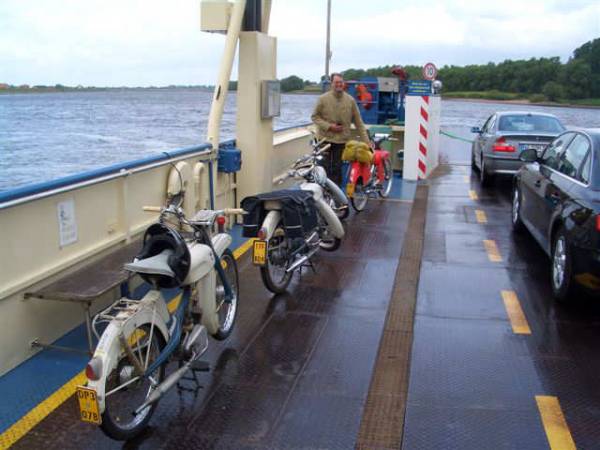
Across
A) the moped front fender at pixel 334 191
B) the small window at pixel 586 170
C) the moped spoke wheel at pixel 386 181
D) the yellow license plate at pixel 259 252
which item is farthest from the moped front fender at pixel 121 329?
the moped spoke wheel at pixel 386 181

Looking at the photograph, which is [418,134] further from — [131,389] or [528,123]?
[131,389]

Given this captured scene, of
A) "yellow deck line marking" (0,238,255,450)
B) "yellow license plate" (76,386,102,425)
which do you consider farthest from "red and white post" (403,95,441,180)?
"yellow license plate" (76,386,102,425)

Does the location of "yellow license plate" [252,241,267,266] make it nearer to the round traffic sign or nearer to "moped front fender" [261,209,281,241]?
"moped front fender" [261,209,281,241]

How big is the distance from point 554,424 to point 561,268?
231 centimetres

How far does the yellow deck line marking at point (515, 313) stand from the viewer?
5230 millimetres

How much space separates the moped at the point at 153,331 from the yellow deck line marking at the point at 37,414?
0.53m

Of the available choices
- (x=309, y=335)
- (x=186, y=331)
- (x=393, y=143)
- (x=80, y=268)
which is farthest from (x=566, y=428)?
(x=393, y=143)

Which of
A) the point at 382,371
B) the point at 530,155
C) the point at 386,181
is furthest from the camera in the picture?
the point at 386,181

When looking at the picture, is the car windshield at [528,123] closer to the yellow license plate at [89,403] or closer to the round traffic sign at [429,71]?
the round traffic sign at [429,71]

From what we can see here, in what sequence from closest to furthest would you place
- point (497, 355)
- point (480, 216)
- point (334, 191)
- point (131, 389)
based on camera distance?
point (131, 389)
point (497, 355)
point (334, 191)
point (480, 216)

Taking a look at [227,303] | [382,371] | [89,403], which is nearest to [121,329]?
[89,403]

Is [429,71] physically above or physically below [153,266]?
above

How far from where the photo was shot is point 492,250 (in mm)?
7684

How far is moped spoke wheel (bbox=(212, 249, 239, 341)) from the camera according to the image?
4.81 meters
